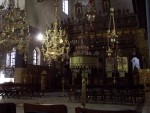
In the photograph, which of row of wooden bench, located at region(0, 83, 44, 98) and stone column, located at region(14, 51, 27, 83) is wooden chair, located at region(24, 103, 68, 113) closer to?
row of wooden bench, located at region(0, 83, 44, 98)

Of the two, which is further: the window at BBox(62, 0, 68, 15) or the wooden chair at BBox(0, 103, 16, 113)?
the window at BBox(62, 0, 68, 15)

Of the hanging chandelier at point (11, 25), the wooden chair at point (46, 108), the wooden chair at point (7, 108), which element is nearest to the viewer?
the wooden chair at point (46, 108)

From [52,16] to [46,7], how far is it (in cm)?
120

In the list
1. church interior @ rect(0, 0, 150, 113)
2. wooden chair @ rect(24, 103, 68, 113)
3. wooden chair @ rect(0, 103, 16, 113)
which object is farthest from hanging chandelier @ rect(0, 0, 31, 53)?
wooden chair @ rect(24, 103, 68, 113)

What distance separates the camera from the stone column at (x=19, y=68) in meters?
16.5

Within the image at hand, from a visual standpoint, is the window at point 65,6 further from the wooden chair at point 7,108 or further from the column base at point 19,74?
the wooden chair at point 7,108

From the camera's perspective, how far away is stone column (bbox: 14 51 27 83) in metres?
16.5

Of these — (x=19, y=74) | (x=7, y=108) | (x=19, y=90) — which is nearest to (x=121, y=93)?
(x=19, y=90)

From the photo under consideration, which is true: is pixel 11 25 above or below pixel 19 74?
above

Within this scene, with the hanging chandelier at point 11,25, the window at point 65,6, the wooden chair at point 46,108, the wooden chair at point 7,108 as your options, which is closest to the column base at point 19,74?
the hanging chandelier at point 11,25

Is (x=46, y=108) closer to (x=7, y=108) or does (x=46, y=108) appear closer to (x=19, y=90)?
(x=7, y=108)

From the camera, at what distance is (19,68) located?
16.6 metres

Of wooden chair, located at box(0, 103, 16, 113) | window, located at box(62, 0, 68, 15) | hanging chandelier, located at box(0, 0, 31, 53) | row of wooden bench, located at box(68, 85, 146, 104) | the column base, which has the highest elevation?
window, located at box(62, 0, 68, 15)

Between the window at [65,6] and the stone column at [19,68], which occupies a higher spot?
the window at [65,6]
